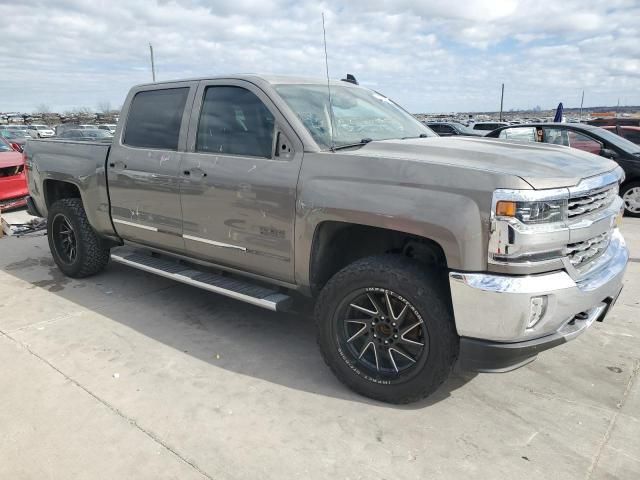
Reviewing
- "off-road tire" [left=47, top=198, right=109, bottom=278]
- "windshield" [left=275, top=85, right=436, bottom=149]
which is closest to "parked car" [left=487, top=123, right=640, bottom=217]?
"windshield" [left=275, top=85, right=436, bottom=149]

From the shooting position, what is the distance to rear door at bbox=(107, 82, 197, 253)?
4.25 m

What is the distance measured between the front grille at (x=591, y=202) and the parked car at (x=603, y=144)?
651cm

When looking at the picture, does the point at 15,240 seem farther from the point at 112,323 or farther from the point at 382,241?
the point at 382,241

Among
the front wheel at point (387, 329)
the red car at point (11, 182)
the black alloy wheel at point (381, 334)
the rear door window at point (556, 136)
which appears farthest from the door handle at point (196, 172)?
the rear door window at point (556, 136)

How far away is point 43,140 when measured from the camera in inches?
232

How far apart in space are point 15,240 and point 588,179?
7.41m

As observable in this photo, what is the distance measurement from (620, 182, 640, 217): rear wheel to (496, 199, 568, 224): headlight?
7.84 metres

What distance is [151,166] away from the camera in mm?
4387

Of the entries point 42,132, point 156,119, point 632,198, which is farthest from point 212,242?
point 42,132

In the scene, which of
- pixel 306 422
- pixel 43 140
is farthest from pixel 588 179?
pixel 43 140

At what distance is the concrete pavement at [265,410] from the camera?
8.75 feet

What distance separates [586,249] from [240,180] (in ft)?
7.29

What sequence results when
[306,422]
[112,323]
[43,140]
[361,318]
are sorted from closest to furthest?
1. [306,422]
2. [361,318]
3. [112,323]
4. [43,140]

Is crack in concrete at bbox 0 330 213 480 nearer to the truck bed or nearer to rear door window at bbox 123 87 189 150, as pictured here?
the truck bed
